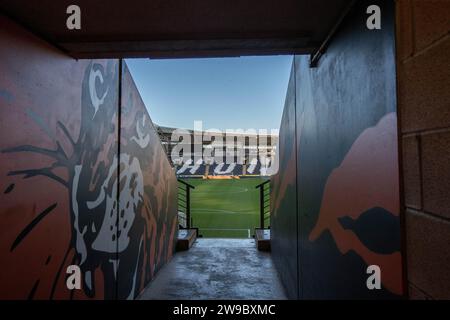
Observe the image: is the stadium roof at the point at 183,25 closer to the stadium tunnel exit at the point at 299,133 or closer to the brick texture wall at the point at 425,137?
the stadium tunnel exit at the point at 299,133

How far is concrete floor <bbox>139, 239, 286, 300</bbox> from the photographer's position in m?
4.28

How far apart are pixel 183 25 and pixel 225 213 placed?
1368cm

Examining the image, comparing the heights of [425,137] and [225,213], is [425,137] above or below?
above

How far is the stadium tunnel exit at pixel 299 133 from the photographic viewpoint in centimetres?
112

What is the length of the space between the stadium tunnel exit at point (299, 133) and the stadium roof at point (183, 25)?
13 millimetres

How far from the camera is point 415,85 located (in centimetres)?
113

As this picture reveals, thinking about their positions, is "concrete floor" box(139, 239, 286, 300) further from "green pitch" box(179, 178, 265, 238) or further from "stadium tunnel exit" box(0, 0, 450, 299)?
"green pitch" box(179, 178, 265, 238)

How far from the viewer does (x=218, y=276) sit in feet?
16.5

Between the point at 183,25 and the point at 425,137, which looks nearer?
the point at 425,137

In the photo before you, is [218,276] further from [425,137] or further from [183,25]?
[425,137]

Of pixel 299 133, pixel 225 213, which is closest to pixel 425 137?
pixel 299 133

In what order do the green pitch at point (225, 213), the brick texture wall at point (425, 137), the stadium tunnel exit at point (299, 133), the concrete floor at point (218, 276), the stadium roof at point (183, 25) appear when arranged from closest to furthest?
the brick texture wall at point (425, 137), the stadium tunnel exit at point (299, 133), the stadium roof at point (183, 25), the concrete floor at point (218, 276), the green pitch at point (225, 213)

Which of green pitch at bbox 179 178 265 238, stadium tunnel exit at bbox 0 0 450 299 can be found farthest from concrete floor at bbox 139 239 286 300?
green pitch at bbox 179 178 265 238

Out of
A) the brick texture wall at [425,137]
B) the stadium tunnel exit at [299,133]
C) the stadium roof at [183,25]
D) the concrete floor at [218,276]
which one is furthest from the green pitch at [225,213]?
the brick texture wall at [425,137]
